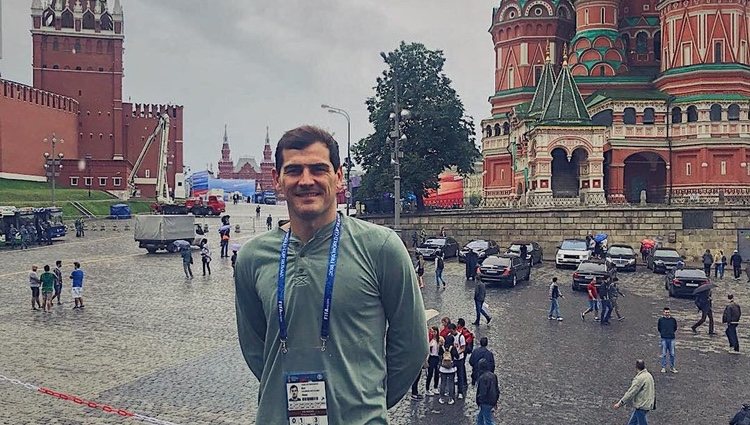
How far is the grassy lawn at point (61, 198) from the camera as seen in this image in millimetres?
60219

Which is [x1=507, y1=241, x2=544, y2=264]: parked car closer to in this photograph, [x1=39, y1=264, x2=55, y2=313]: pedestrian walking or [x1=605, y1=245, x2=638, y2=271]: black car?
[x1=605, y1=245, x2=638, y2=271]: black car

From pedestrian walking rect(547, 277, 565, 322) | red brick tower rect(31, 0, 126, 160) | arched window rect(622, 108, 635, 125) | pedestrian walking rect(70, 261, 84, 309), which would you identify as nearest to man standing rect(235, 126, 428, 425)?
pedestrian walking rect(547, 277, 565, 322)

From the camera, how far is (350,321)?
2.80 metres

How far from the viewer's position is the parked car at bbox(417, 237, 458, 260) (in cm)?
3619

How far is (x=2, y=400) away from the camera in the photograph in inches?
448

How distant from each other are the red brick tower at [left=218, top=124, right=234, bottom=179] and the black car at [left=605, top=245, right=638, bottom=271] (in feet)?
520

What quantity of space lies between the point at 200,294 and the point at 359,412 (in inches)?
872

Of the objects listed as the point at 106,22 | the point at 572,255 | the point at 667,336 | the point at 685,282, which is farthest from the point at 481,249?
the point at 106,22

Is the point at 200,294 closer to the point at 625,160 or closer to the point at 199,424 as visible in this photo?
the point at 199,424

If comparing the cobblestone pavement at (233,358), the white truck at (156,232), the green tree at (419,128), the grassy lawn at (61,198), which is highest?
the green tree at (419,128)

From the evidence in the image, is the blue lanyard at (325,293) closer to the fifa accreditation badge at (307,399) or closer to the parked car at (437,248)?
the fifa accreditation badge at (307,399)

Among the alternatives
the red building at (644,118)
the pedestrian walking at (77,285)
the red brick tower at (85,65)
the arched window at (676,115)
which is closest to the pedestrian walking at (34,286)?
the pedestrian walking at (77,285)

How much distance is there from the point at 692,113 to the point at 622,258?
21.5 metres

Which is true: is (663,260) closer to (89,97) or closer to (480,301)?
(480,301)
